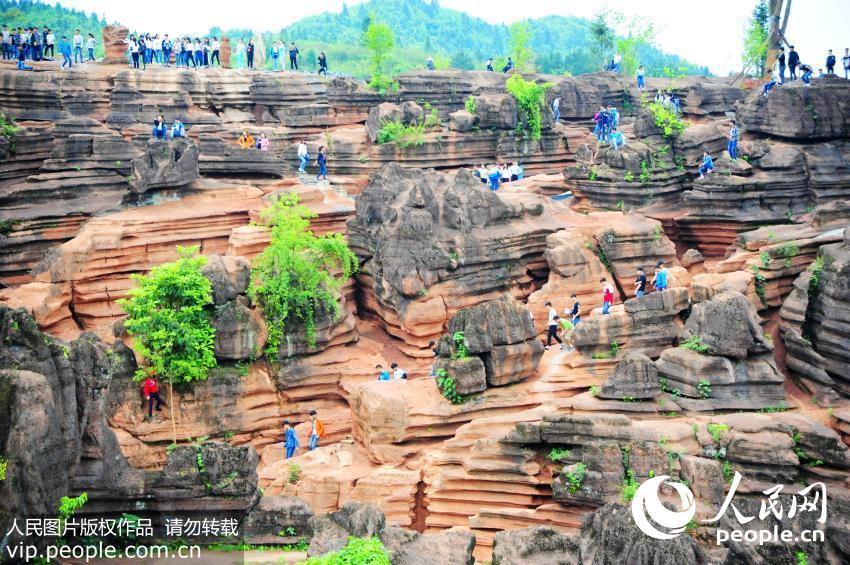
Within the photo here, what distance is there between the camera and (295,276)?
24.9 metres

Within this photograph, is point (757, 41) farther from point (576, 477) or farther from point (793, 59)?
point (576, 477)

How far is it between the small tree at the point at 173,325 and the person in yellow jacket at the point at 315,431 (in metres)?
2.80

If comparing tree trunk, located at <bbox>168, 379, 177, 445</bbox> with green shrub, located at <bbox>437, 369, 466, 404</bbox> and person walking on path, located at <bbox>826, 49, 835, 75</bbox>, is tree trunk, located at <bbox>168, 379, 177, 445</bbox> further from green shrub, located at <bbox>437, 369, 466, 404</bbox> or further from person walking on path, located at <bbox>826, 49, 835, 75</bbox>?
person walking on path, located at <bbox>826, 49, 835, 75</bbox>

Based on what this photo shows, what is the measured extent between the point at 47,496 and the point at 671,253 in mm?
20863

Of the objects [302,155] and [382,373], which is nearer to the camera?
[382,373]

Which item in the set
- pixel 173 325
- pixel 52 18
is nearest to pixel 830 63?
pixel 173 325

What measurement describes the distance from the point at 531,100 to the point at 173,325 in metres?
20.7

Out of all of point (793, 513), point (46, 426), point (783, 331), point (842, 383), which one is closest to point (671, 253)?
point (783, 331)

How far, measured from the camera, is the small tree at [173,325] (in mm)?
22422

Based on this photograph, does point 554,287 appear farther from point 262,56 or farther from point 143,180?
point 262,56

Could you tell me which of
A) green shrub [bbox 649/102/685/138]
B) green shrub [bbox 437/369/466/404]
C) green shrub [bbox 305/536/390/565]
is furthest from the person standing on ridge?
green shrub [bbox 305/536/390/565]

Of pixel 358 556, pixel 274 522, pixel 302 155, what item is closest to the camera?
pixel 358 556

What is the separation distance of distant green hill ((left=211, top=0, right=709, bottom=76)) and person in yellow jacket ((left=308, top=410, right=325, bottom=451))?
42126 mm

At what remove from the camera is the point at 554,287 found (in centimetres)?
2800
